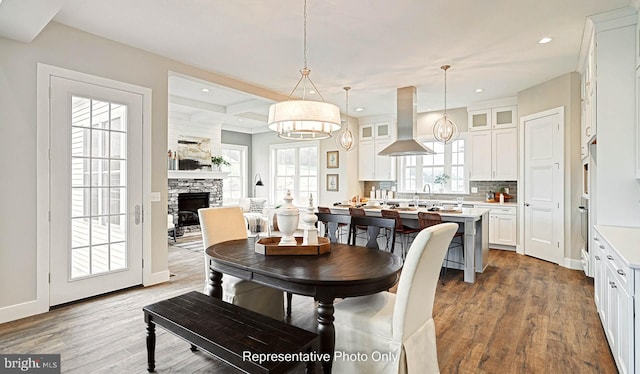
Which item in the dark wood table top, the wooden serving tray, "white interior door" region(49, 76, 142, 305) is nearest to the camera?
the dark wood table top

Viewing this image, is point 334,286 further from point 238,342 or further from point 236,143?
point 236,143

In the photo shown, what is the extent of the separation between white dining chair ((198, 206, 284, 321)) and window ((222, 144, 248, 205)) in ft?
19.8

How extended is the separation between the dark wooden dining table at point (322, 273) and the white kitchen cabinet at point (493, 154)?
467cm

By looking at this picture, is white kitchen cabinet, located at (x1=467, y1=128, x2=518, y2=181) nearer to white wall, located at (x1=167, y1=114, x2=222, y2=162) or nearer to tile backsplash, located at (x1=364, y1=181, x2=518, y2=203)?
tile backsplash, located at (x1=364, y1=181, x2=518, y2=203)

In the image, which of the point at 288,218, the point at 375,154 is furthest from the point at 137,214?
the point at 375,154

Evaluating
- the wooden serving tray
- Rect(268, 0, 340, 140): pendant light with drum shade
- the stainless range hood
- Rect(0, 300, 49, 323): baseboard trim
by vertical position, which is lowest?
Rect(0, 300, 49, 323): baseboard trim

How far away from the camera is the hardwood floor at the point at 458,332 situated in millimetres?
2229

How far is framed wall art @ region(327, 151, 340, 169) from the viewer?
7574mm

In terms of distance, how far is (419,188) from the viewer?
7355 millimetres

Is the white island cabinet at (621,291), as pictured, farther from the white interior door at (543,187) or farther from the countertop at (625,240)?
the white interior door at (543,187)

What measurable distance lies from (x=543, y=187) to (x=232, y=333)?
17.5 ft

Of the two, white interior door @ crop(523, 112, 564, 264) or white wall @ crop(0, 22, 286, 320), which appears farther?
white interior door @ crop(523, 112, 564, 264)

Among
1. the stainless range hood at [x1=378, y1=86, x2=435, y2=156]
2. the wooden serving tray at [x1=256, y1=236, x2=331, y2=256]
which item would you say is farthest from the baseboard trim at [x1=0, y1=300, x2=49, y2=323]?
the stainless range hood at [x1=378, y1=86, x2=435, y2=156]

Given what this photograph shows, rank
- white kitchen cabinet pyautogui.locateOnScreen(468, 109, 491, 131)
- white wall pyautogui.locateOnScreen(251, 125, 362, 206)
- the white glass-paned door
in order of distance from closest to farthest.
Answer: the white glass-paned door < white kitchen cabinet pyautogui.locateOnScreen(468, 109, 491, 131) < white wall pyautogui.locateOnScreen(251, 125, 362, 206)
